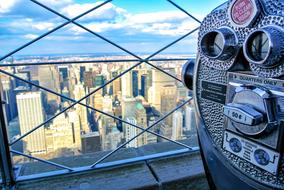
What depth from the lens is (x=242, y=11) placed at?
1.73 feet

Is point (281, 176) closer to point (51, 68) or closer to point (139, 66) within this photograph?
point (139, 66)

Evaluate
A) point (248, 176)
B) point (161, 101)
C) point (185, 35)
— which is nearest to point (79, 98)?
point (161, 101)

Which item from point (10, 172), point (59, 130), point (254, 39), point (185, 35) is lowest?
point (10, 172)

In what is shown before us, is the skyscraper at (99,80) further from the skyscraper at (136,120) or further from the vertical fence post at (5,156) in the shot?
the vertical fence post at (5,156)

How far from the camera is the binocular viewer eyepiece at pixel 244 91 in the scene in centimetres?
48

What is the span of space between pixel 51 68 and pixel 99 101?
0.33m

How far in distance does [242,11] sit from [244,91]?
0.56ft

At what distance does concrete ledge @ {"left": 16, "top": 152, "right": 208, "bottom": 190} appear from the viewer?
1.20m

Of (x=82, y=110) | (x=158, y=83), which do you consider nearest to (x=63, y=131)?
(x=82, y=110)

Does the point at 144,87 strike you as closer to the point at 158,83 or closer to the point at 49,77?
the point at 158,83

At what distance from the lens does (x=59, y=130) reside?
1.38 meters

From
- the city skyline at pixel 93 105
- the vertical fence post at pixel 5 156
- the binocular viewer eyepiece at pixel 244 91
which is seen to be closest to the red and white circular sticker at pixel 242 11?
the binocular viewer eyepiece at pixel 244 91

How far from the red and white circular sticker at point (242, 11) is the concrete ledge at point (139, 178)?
3.03 ft

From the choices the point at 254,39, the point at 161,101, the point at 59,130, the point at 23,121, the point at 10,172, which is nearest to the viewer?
the point at 254,39
